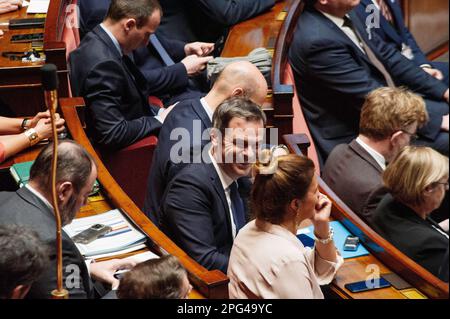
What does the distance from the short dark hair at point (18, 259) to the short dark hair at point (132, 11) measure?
2.77 ft

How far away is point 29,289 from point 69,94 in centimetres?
72

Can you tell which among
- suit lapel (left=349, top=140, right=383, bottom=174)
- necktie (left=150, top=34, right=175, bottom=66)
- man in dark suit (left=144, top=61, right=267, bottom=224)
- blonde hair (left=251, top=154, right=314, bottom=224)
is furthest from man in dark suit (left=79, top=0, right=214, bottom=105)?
blonde hair (left=251, top=154, right=314, bottom=224)

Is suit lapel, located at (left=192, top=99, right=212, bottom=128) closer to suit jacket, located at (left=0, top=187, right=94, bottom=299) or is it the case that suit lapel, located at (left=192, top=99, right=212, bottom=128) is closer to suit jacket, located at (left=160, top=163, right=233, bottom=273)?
suit jacket, located at (left=160, top=163, right=233, bottom=273)

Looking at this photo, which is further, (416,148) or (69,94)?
(69,94)

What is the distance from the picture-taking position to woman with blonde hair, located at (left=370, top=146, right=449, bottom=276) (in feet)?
4.12

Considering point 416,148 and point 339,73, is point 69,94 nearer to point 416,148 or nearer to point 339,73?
point 339,73

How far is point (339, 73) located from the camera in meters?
1.90

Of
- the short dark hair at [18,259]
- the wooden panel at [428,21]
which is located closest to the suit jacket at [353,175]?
the wooden panel at [428,21]

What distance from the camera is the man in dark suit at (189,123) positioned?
147cm

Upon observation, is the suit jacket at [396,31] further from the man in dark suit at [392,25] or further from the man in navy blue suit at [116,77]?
the man in navy blue suit at [116,77]

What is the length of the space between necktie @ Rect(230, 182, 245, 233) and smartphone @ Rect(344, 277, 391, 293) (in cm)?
27

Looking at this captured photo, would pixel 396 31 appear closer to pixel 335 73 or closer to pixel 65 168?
pixel 335 73

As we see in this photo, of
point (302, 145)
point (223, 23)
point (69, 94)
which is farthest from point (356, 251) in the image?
point (223, 23)

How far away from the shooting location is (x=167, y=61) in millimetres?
2094
